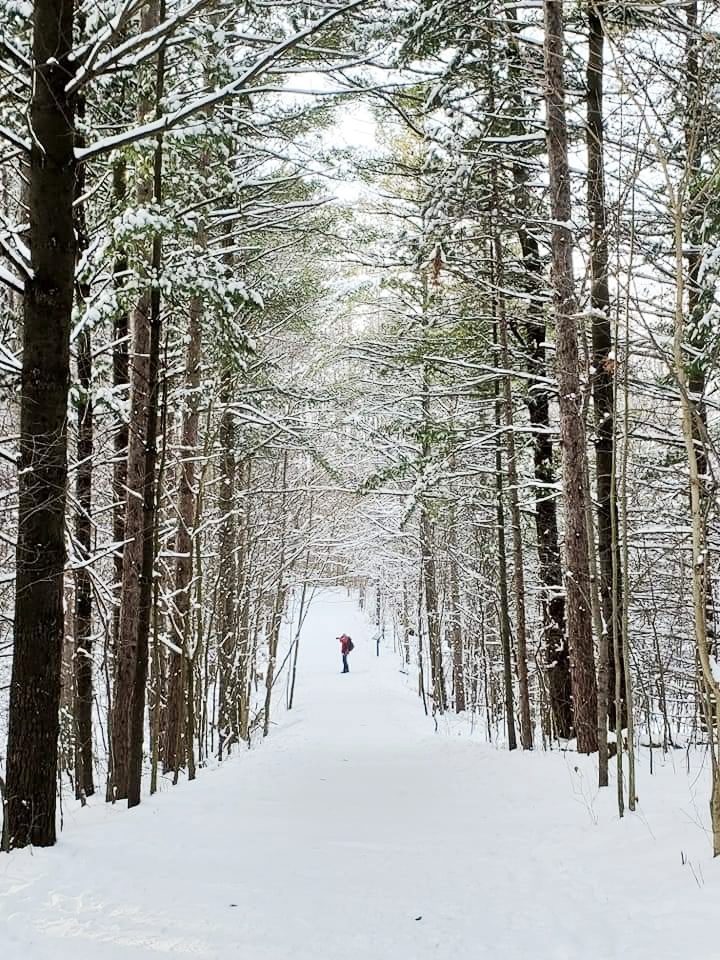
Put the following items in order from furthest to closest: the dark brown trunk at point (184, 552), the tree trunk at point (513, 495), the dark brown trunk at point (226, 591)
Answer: the dark brown trunk at point (226, 591) < the tree trunk at point (513, 495) < the dark brown trunk at point (184, 552)

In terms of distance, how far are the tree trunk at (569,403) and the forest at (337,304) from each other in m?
0.04

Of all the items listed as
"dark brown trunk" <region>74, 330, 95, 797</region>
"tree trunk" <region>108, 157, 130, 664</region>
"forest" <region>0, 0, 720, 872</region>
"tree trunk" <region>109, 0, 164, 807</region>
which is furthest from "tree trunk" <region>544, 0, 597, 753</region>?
"dark brown trunk" <region>74, 330, 95, 797</region>

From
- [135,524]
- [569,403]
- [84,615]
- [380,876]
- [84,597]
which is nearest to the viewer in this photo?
[380,876]

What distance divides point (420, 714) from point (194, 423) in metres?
10.1

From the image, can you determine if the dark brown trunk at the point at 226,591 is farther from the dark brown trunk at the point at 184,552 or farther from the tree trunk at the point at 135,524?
the tree trunk at the point at 135,524

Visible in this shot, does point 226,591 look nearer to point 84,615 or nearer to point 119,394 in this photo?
point 84,615

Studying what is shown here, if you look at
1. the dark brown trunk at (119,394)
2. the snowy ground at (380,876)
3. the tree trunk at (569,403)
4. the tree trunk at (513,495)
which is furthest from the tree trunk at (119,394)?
the tree trunk at (513,495)

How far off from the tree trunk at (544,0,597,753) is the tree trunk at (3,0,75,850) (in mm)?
4353

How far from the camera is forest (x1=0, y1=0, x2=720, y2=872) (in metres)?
4.39

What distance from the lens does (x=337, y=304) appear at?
1095 centimetres

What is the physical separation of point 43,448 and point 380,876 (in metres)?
3.07

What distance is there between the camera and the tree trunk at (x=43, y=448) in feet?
13.8

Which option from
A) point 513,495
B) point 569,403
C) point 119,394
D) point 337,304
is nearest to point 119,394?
point 119,394

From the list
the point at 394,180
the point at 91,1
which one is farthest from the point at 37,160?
the point at 394,180
